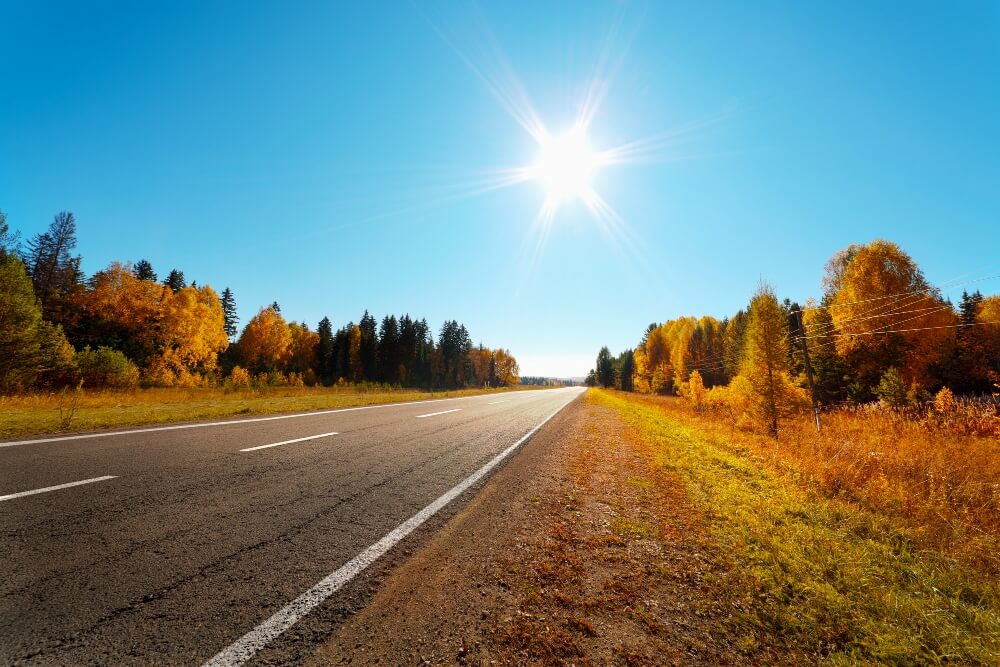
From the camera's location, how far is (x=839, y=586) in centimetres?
298

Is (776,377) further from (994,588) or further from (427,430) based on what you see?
(427,430)

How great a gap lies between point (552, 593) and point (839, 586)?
2.54m

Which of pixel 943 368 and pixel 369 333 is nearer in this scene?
pixel 943 368

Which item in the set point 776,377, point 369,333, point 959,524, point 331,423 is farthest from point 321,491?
point 369,333

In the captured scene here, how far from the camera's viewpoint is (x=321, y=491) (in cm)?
449

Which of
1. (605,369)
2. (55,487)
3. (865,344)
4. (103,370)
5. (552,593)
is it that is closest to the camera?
(552,593)

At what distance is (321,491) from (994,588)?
22.8 ft

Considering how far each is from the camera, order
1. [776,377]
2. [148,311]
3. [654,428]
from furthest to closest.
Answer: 1. [148,311]
2. [776,377]
3. [654,428]

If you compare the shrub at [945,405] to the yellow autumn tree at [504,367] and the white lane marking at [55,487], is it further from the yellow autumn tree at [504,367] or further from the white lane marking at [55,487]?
the yellow autumn tree at [504,367]

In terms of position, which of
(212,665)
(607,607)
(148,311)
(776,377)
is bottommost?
(607,607)

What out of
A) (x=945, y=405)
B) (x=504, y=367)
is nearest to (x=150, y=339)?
(x=945, y=405)

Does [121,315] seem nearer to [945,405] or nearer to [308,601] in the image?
[308,601]

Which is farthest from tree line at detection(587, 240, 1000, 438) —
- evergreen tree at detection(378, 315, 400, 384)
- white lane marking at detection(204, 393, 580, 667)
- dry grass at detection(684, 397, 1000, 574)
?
evergreen tree at detection(378, 315, 400, 384)

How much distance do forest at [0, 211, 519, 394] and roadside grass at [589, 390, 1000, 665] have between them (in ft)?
82.3
